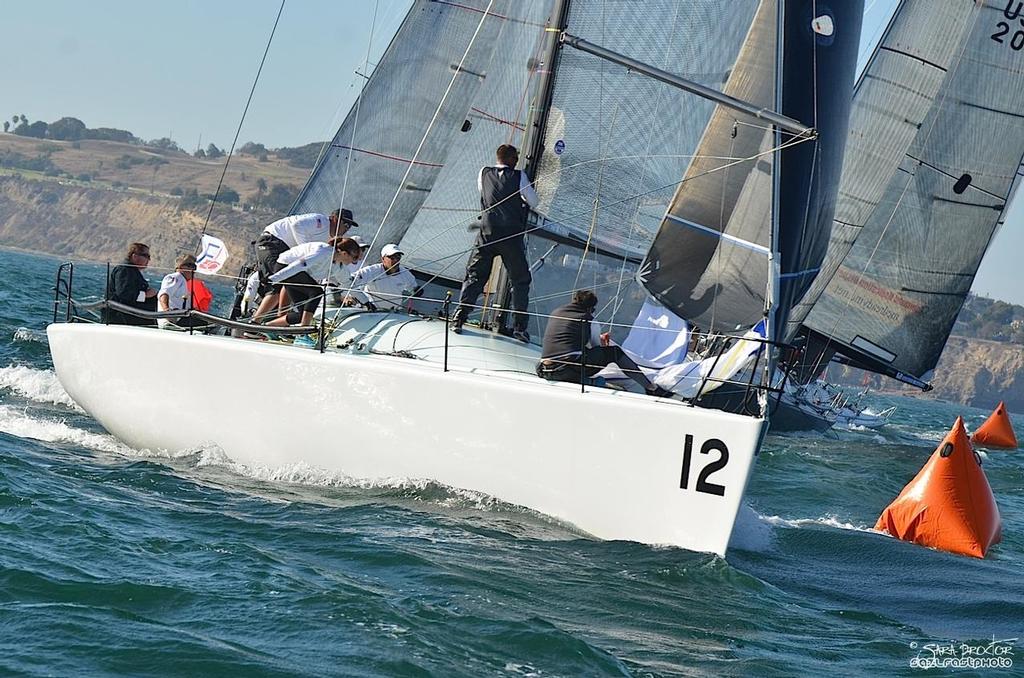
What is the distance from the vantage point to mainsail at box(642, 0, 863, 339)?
7.76 meters

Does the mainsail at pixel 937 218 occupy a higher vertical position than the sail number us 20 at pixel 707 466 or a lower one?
higher

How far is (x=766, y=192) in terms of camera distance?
25.8 feet

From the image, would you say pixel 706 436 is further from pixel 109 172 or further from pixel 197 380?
pixel 109 172

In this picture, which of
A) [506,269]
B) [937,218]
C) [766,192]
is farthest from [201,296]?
[937,218]

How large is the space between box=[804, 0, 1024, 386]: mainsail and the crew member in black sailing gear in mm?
13174

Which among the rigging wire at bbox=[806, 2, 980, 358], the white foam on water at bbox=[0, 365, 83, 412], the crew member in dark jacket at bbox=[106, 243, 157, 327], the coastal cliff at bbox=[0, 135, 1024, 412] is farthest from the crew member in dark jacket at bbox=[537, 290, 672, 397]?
the coastal cliff at bbox=[0, 135, 1024, 412]

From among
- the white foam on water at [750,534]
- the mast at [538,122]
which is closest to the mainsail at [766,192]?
the mast at [538,122]

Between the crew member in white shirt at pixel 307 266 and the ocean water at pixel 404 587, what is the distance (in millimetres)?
1064

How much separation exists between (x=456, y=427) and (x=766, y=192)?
228cm

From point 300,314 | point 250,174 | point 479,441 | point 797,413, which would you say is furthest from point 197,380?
point 250,174

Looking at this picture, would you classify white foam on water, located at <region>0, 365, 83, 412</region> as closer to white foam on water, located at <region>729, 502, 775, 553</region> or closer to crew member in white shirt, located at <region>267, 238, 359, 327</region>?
crew member in white shirt, located at <region>267, 238, 359, 327</region>

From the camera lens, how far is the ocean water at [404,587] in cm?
493

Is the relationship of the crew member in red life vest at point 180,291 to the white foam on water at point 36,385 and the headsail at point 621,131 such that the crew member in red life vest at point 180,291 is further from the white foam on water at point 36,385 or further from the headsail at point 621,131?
the headsail at point 621,131

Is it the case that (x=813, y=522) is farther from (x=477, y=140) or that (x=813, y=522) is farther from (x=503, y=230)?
(x=477, y=140)
